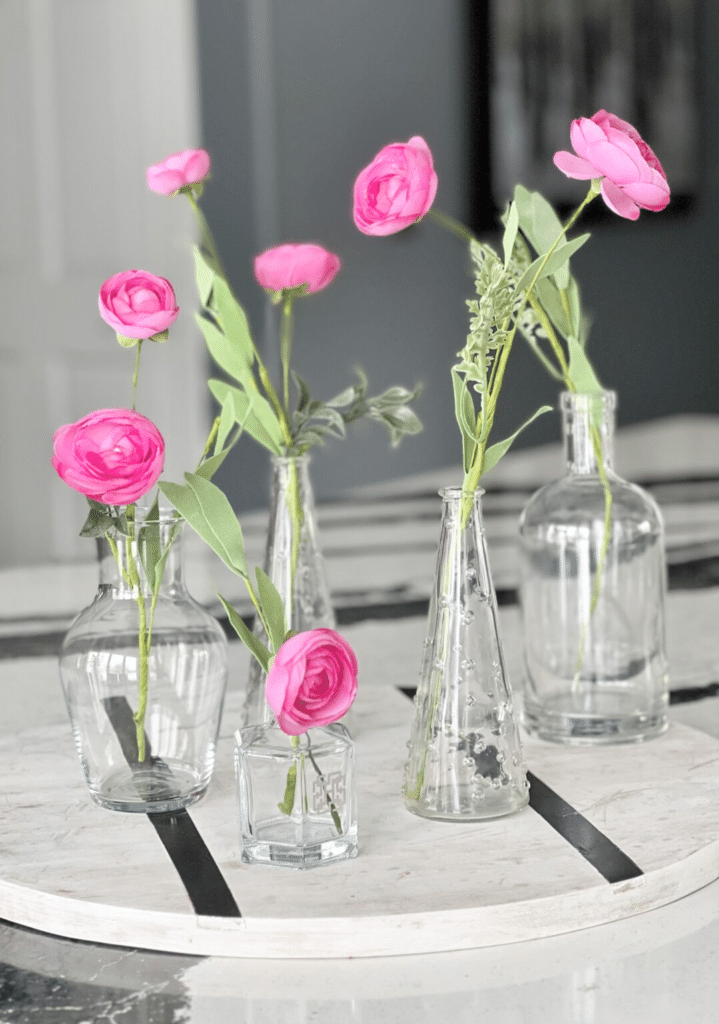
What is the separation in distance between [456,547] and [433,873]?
199 millimetres

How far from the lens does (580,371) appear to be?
37.4 inches

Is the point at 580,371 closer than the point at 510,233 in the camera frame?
No

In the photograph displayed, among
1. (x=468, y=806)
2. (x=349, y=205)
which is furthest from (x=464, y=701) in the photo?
(x=349, y=205)

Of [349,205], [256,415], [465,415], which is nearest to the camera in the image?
[465,415]

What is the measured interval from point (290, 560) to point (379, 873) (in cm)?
26

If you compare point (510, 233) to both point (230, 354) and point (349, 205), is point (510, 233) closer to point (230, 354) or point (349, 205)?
point (230, 354)

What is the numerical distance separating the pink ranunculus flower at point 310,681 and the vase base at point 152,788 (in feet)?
0.56

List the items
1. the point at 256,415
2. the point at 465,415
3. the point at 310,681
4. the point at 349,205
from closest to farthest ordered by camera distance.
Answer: the point at 310,681
the point at 465,415
the point at 256,415
the point at 349,205

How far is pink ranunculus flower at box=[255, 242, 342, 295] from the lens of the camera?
2.86 ft

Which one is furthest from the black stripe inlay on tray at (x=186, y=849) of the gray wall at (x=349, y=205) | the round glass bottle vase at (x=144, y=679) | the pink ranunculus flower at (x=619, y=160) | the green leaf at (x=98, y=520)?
the gray wall at (x=349, y=205)

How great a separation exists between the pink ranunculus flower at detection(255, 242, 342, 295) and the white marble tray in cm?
33

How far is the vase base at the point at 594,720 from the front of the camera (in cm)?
96

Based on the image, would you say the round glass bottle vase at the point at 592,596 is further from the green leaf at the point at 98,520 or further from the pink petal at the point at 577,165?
the green leaf at the point at 98,520

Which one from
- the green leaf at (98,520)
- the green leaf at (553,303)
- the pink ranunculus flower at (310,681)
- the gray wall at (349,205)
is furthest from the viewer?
the gray wall at (349,205)
